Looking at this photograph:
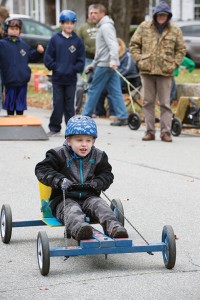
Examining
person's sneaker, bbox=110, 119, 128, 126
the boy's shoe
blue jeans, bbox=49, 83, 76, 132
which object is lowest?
person's sneaker, bbox=110, 119, 128, 126

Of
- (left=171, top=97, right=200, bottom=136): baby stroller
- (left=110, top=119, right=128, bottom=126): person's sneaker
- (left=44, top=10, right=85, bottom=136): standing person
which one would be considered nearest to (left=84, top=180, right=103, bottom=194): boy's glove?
(left=44, top=10, right=85, bottom=136): standing person

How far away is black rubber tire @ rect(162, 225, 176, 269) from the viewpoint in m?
5.92

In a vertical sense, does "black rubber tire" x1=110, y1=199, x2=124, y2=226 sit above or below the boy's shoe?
below

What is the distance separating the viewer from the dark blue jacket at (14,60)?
13375 mm

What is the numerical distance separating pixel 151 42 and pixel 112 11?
1220cm

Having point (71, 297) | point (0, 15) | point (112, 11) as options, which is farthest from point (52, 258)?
point (112, 11)

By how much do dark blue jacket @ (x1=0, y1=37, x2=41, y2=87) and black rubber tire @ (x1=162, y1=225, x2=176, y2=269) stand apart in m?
7.77

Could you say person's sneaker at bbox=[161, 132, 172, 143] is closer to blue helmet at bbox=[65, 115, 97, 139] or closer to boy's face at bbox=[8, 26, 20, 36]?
boy's face at bbox=[8, 26, 20, 36]

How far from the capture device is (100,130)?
15.3 m

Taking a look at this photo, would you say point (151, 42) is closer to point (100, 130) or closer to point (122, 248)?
point (100, 130)

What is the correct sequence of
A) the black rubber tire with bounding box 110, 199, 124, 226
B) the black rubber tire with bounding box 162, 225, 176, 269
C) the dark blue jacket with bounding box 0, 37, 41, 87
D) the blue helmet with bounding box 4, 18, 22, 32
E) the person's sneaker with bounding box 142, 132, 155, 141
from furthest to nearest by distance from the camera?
1. the person's sneaker with bounding box 142, 132, 155, 141
2. the dark blue jacket with bounding box 0, 37, 41, 87
3. the blue helmet with bounding box 4, 18, 22, 32
4. the black rubber tire with bounding box 110, 199, 124, 226
5. the black rubber tire with bounding box 162, 225, 176, 269

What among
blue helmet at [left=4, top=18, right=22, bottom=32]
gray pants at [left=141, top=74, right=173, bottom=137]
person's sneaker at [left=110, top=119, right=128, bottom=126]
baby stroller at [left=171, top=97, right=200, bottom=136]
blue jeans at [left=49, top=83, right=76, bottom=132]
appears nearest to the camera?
blue helmet at [left=4, top=18, right=22, bottom=32]

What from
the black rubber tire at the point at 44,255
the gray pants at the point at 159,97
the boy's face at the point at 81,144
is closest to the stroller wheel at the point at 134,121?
the gray pants at the point at 159,97

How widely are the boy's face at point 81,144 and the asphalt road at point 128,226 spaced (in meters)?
0.77
